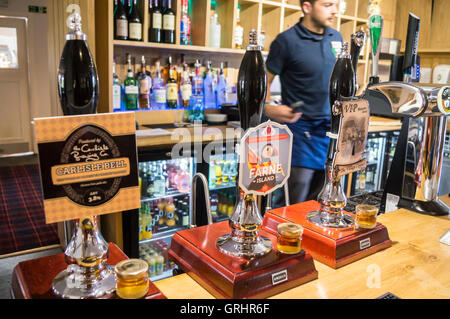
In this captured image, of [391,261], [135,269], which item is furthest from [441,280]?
[135,269]

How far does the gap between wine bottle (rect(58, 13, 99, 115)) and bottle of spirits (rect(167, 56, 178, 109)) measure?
100 inches

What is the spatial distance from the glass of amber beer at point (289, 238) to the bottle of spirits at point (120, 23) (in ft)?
7.46

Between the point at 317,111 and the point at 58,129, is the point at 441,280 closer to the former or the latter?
the point at 58,129

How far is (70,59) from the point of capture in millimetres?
673

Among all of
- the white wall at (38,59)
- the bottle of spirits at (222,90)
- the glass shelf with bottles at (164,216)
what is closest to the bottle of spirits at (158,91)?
the bottle of spirits at (222,90)

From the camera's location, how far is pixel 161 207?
3098 millimetres

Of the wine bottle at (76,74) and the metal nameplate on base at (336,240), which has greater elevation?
the wine bottle at (76,74)

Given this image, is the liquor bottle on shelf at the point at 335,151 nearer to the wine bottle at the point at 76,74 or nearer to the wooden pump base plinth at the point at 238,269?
the wooden pump base plinth at the point at 238,269

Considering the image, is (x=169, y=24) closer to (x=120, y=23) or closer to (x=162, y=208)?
(x=120, y=23)

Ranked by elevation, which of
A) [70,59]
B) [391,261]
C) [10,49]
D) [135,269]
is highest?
[10,49]

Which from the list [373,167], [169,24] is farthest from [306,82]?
[373,167]

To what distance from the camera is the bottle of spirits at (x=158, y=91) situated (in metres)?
3.14

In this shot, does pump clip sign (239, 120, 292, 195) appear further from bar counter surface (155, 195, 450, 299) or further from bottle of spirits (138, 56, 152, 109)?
bottle of spirits (138, 56, 152, 109)

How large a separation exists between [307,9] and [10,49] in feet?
17.3
